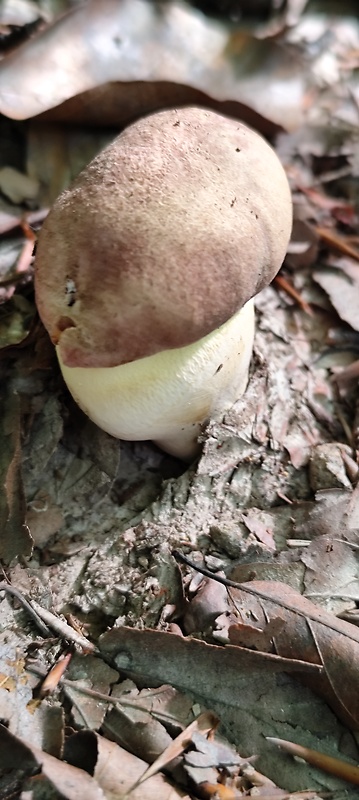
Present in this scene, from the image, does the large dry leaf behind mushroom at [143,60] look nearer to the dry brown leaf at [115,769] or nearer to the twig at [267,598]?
the twig at [267,598]

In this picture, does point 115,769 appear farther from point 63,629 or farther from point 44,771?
point 63,629

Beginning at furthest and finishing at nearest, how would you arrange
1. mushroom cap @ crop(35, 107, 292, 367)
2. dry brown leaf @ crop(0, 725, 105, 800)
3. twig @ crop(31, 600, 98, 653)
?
twig @ crop(31, 600, 98, 653)
mushroom cap @ crop(35, 107, 292, 367)
dry brown leaf @ crop(0, 725, 105, 800)

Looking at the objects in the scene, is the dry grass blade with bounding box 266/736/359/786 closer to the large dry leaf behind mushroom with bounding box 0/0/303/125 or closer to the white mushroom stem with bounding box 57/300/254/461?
the white mushroom stem with bounding box 57/300/254/461

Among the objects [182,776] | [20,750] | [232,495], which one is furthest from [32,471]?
[182,776]

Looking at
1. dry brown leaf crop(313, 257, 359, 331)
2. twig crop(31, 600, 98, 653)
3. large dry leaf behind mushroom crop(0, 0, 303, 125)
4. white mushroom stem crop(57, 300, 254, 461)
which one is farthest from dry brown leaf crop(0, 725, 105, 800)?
large dry leaf behind mushroom crop(0, 0, 303, 125)

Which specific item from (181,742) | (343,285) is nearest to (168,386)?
(181,742)

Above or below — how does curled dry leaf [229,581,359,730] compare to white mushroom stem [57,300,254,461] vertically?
below

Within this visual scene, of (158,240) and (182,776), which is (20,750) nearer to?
(182,776)

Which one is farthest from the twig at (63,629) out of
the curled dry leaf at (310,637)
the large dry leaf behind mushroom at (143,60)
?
the large dry leaf behind mushroom at (143,60)
